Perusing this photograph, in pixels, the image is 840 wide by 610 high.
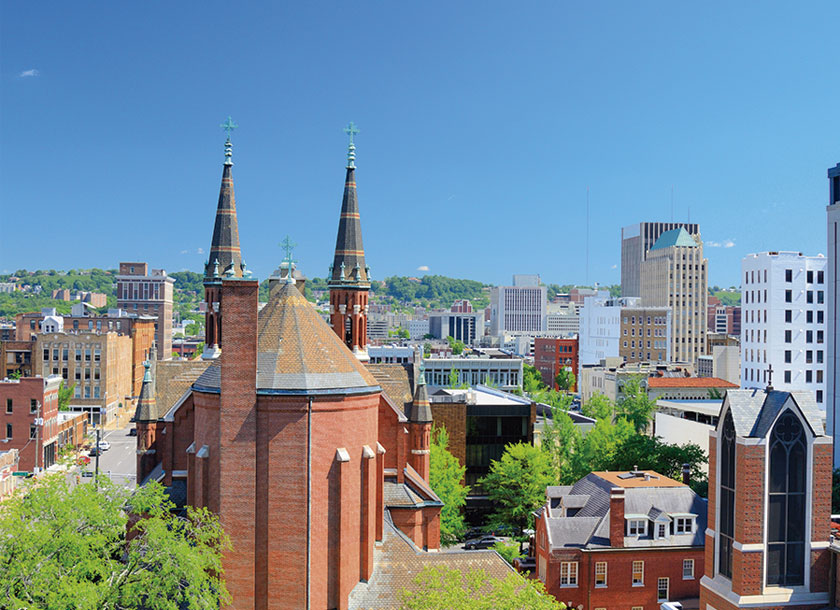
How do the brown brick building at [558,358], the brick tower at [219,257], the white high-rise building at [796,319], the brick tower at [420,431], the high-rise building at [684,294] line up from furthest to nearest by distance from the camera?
the brown brick building at [558,358] → the high-rise building at [684,294] → the white high-rise building at [796,319] → the brick tower at [219,257] → the brick tower at [420,431]

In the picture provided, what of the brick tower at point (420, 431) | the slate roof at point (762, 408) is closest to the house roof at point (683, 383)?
the brick tower at point (420, 431)

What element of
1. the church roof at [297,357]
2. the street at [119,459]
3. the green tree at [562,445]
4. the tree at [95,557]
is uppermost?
the church roof at [297,357]

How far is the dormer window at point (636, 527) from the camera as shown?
151 ft

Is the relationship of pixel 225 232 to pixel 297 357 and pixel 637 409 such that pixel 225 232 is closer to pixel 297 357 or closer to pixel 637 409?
pixel 297 357

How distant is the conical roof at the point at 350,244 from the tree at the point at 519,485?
19.4 metres

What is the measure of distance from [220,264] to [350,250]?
9.79m

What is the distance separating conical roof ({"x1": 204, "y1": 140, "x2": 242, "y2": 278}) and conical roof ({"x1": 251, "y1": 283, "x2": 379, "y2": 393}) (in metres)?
23.0

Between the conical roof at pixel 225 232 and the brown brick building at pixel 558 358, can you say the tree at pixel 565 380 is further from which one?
the conical roof at pixel 225 232

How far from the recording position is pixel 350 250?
60.8 meters

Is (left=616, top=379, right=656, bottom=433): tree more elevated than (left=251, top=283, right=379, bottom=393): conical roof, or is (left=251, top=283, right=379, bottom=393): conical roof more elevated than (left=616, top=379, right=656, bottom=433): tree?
(left=251, top=283, right=379, bottom=393): conical roof

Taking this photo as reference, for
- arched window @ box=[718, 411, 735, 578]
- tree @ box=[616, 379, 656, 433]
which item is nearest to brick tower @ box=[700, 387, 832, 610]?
arched window @ box=[718, 411, 735, 578]

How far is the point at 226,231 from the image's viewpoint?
60.5 m

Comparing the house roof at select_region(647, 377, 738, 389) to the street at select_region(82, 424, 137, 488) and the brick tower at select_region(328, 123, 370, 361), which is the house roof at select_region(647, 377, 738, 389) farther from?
the street at select_region(82, 424, 137, 488)

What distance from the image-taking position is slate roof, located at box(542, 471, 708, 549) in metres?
46.0
